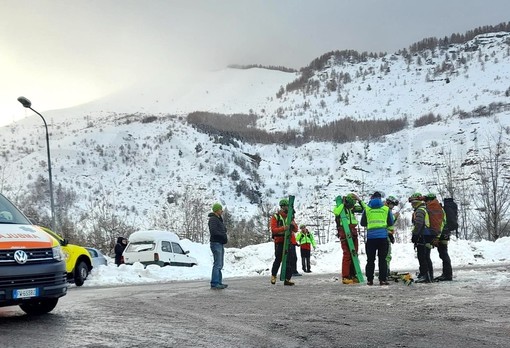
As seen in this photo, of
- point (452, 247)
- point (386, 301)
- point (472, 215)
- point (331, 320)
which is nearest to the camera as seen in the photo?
point (331, 320)

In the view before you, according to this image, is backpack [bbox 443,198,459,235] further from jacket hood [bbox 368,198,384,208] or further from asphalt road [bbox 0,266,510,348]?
asphalt road [bbox 0,266,510,348]

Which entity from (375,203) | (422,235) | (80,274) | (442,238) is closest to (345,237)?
(375,203)

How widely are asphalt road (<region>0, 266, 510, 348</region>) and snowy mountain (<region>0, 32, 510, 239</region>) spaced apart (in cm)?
3758

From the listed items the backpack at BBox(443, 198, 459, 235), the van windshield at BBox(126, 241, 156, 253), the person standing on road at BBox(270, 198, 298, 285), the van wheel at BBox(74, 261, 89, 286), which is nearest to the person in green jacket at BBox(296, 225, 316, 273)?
the van windshield at BBox(126, 241, 156, 253)

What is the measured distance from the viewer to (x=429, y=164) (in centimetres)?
6475

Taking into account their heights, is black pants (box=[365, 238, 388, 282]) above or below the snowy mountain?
below

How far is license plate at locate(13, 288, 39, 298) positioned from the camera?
6550 millimetres

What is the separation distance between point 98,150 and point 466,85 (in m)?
60.7

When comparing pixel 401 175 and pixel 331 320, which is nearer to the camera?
pixel 331 320

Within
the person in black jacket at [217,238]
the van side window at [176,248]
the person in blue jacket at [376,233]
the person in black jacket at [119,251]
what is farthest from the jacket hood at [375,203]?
the person in black jacket at [119,251]

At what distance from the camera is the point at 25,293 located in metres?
6.66

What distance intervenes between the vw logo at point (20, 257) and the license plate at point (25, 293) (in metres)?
0.36

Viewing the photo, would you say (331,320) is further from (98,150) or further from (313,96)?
(313,96)

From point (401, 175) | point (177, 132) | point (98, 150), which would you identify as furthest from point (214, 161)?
point (401, 175)
